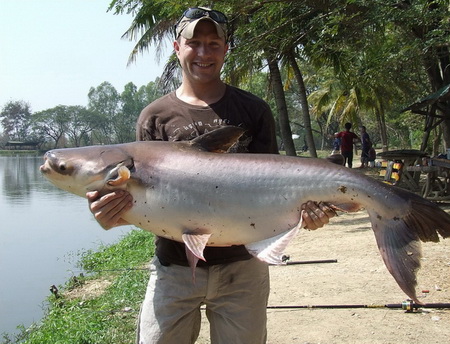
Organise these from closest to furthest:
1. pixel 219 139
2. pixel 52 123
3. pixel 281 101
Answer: pixel 219 139 < pixel 281 101 < pixel 52 123

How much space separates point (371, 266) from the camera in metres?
6.34

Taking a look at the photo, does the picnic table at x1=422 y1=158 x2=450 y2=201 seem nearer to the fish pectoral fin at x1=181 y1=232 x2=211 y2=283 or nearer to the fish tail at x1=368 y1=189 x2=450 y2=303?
the fish tail at x1=368 y1=189 x2=450 y2=303

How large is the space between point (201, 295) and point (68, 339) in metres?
2.94

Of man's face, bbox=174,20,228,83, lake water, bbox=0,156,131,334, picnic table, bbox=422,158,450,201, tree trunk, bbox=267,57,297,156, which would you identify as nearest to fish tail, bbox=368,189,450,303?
man's face, bbox=174,20,228,83

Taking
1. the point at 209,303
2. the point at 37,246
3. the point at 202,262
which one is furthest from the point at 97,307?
the point at 37,246

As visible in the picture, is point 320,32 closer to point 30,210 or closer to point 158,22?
point 158,22

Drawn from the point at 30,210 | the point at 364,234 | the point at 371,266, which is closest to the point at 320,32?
the point at 364,234

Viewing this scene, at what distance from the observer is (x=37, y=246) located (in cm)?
1224

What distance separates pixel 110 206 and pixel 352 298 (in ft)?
12.1

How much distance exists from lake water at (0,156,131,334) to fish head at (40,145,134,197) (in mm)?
5283

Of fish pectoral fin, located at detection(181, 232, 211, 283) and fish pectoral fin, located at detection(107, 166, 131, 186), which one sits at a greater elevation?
fish pectoral fin, located at detection(107, 166, 131, 186)

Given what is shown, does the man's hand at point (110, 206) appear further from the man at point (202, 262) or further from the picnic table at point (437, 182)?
the picnic table at point (437, 182)

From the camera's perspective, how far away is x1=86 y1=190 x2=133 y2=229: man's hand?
92.7 inches

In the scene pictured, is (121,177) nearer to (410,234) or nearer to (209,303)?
(209,303)
